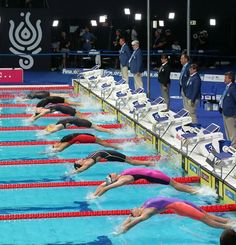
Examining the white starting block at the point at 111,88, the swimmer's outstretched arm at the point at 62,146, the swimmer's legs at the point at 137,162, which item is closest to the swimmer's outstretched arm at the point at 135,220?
the swimmer's legs at the point at 137,162

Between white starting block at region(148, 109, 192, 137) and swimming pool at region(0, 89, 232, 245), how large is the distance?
47 cm

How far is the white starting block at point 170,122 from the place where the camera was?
11.6 meters

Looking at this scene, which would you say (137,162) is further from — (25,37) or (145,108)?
(25,37)

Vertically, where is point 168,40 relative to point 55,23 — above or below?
below

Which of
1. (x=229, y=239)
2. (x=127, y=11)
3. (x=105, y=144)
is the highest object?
(x=127, y=11)

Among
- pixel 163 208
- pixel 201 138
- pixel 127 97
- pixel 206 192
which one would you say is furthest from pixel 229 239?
pixel 127 97

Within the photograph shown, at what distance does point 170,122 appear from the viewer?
1170 centimetres

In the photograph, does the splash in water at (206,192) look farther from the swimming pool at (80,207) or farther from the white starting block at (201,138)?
the white starting block at (201,138)

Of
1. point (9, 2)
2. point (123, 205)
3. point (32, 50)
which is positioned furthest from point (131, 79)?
point (123, 205)

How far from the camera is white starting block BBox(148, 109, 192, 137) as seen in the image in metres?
11.6

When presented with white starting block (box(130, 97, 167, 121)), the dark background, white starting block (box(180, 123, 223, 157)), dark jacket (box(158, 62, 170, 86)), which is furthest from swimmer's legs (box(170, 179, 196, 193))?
the dark background

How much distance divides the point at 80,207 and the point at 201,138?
2530mm

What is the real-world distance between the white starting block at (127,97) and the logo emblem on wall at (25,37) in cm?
1062

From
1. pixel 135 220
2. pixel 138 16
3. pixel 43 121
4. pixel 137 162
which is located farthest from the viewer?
pixel 138 16
